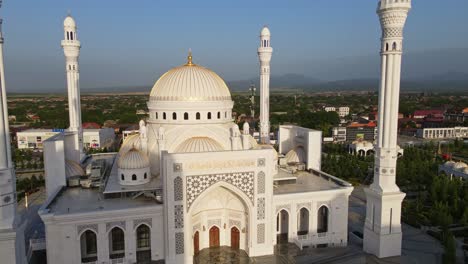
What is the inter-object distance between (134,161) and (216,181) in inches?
165

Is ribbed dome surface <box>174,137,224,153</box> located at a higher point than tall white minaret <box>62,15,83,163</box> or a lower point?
lower

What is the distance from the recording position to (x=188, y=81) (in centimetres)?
1889

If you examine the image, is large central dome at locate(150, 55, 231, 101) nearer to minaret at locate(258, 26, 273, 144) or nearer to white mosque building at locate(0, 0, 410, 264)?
white mosque building at locate(0, 0, 410, 264)

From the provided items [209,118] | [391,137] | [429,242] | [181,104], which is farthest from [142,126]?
[429,242]

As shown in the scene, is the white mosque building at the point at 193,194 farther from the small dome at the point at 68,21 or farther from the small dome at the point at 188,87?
the small dome at the point at 68,21

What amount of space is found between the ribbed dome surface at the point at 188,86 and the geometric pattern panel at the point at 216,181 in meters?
4.96

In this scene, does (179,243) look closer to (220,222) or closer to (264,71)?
(220,222)

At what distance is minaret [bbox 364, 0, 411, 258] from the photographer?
15.2m

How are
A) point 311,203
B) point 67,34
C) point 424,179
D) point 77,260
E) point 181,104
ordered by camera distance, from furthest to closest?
point 424,179 → point 67,34 → point 181,104 → point 311,203 → point 77,260

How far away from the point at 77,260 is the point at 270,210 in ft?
26.2

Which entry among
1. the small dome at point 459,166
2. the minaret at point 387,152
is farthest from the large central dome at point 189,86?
the small dome at point 459,166

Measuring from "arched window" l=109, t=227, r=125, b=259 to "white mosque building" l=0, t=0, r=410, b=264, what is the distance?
0.14 feet

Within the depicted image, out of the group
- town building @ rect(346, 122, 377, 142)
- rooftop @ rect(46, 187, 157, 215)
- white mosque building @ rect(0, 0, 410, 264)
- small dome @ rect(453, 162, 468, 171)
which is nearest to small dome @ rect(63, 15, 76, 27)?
white mosque building @ rect(0, 0, 410, 264)

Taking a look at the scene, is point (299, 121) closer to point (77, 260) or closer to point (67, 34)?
point (67, 34)
